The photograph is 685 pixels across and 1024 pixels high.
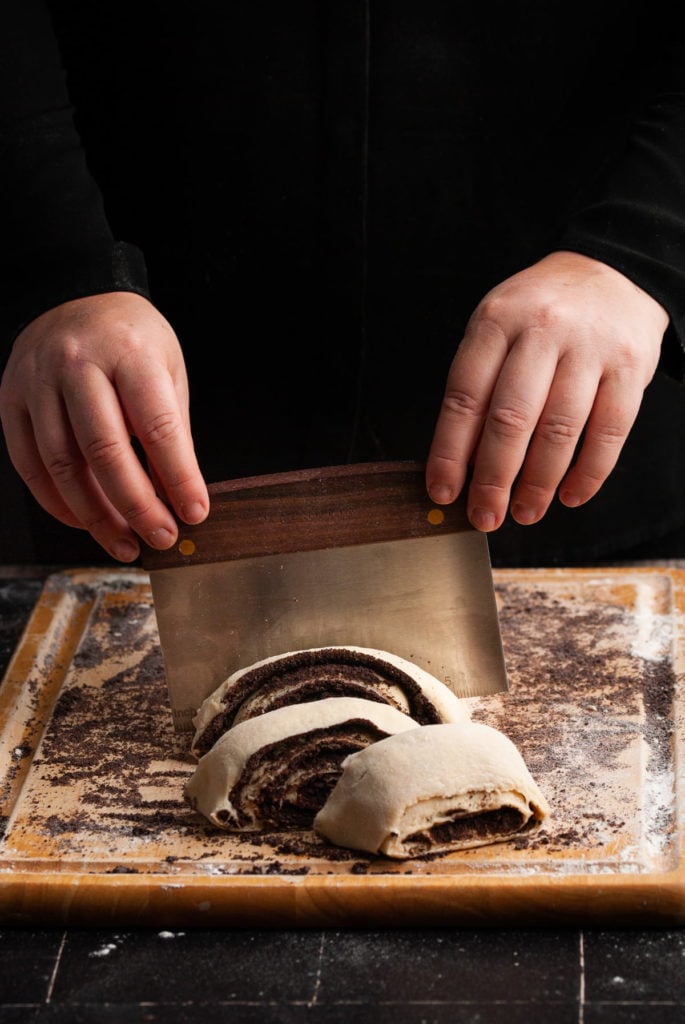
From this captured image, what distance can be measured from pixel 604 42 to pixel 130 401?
1.10 meters

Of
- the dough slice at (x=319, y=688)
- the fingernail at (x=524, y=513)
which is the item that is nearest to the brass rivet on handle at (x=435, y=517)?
the fingernail at (x=524, y=513)

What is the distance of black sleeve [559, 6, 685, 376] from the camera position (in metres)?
1.97

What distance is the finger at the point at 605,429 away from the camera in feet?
6.06

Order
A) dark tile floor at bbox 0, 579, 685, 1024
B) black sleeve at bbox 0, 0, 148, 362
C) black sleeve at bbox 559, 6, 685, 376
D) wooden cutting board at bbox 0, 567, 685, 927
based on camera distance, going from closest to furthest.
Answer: dark tile floor at bbox 0, 579, 685, 1024, wooden cutting board at bbox 0, 567, 685, 927, black sleeve at bbox 559, 6, 685, 376, black sleeve at bbox 0, 0, 148, 362

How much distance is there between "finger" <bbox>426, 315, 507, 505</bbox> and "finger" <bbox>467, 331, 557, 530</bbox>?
17 mm

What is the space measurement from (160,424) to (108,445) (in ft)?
0.25

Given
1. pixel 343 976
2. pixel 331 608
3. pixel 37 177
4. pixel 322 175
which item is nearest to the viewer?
pixel 343 976

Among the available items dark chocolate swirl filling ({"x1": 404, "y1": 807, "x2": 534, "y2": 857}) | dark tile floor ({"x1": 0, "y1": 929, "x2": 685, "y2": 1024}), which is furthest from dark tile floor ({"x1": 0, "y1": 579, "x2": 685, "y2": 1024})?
dark chocolate swirl filling ({"x1": 404, "y1": 807, "x2": 534, "y2": 857})

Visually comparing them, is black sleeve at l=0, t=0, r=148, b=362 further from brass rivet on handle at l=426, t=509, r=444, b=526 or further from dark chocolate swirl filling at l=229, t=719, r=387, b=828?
dark chocolate swirl filling at l=229, t=719, r=387, b=828

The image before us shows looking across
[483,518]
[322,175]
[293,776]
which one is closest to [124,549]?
[293,776]

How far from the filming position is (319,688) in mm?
1884

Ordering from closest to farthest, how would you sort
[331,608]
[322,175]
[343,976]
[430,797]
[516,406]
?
[343,976] < [430,797] < [516,406] < [331,608] < [322,175]

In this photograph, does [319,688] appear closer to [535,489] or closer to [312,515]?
[312,515]

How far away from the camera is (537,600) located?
7.77 feet
